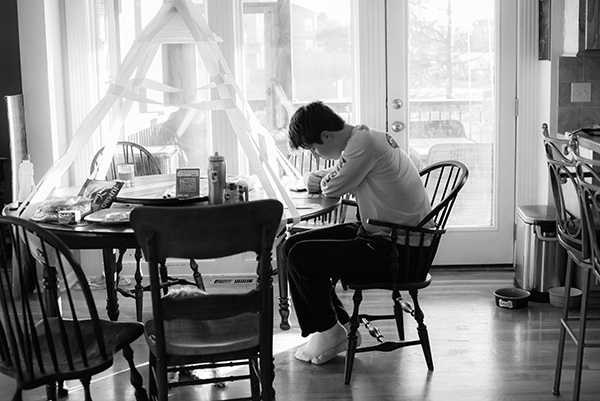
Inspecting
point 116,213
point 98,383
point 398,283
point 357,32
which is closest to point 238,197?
point 116,213

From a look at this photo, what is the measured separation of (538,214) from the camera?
4.64 m

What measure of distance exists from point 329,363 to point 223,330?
0.99 metres

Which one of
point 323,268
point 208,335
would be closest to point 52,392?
point 208,335

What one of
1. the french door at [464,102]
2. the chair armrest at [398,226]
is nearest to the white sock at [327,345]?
the chair armrest at [398,226]

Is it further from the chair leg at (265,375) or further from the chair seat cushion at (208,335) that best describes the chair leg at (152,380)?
the chair leg at (265,375)

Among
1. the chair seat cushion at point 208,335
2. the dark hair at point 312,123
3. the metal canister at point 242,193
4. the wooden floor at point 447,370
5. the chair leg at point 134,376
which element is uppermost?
the dark hair at point 312,123

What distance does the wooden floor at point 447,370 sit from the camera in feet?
11.2

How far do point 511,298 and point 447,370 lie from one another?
96 centimetres

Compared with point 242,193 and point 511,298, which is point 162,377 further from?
point 511,298

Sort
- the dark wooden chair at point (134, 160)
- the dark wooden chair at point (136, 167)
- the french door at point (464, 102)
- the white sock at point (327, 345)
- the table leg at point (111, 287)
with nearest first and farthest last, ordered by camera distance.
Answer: the white sock at point (327, 345) → the table leg at point (111, 287) → the dark wooden chair at point (136, 167) → the dark wooden chair at point (134, 160) → the french door at point (464, 102)

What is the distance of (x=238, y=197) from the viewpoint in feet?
11.4

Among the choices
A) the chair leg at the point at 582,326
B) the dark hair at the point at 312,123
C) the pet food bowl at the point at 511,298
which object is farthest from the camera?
the pet food bowl at the point at 511,298

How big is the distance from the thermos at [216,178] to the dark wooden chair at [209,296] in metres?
0.67

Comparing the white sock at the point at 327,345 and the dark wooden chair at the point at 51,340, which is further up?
the dark wooden chair at the point at 51,340
